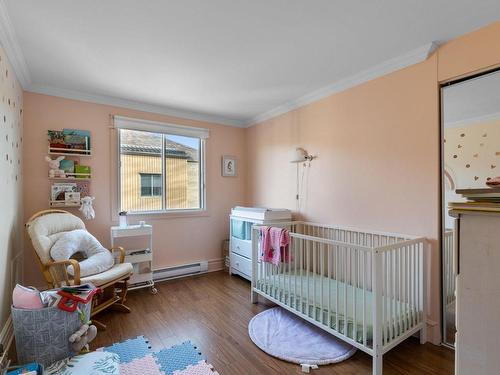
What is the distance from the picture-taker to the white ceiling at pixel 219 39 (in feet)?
5.32

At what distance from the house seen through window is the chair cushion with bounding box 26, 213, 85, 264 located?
66cm

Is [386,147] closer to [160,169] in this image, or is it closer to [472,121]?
[472,121]

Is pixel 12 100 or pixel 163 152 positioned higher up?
pixel 12 100

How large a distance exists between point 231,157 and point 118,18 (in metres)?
2.61

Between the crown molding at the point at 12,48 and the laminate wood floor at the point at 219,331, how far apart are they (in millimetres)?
2437

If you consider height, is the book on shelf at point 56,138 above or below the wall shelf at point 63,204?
above

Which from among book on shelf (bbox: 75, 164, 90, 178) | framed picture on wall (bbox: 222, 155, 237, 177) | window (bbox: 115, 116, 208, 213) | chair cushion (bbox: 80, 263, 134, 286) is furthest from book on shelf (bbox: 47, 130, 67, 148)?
framed picture on wall (bbox: 222, 155, 237, 177)

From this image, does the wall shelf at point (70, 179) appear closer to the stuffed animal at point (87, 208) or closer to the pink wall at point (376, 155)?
the stuffed animal at point (87, 208)

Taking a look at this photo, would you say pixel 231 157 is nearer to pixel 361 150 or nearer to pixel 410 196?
pixel 361 150

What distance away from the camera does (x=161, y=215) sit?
3.55 metres

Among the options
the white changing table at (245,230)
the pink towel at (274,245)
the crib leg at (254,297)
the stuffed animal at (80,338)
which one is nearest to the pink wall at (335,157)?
the white changing table at (245,230)

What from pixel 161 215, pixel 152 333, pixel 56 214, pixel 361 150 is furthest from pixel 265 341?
pixel 56 214

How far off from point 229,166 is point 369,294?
2704 mm

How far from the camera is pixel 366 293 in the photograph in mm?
2168
